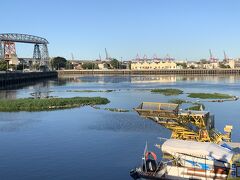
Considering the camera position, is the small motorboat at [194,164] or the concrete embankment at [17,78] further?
the concrete embankment at [17,78]

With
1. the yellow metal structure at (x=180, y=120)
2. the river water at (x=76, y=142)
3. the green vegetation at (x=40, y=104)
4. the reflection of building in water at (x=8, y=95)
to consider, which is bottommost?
the river water at (x=76, y=142)

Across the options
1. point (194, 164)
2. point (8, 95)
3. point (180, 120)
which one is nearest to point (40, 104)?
point (8, 95)

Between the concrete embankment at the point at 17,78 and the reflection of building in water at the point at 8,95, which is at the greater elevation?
the concrete embankment at the point at 17,78

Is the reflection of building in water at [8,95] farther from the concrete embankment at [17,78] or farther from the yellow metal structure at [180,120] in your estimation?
the yellow metal structure at [180,120]

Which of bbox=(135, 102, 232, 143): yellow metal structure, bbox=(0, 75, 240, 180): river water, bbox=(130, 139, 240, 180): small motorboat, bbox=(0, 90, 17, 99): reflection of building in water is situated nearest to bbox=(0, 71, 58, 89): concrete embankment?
bbox=(0, 90, 17, 99): reflection of building in water

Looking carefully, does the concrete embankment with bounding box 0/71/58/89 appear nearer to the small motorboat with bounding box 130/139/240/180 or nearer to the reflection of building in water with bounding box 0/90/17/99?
the reflection of building in water with bounding box 0/90/17/99

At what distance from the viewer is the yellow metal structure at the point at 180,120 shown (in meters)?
22.9

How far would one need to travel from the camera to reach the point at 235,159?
20.2 meters

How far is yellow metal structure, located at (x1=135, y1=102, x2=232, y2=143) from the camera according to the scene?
22859 mm

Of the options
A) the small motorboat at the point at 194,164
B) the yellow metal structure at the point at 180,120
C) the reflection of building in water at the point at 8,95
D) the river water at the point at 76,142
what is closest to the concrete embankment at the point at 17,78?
the reflection of building in water at the point at 8,95

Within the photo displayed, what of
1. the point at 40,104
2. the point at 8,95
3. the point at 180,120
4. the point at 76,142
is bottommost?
the point at 76,142

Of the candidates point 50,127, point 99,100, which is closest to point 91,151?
point 50,127

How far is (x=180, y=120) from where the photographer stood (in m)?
23.0

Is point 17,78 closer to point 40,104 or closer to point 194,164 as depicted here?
point 40,104
